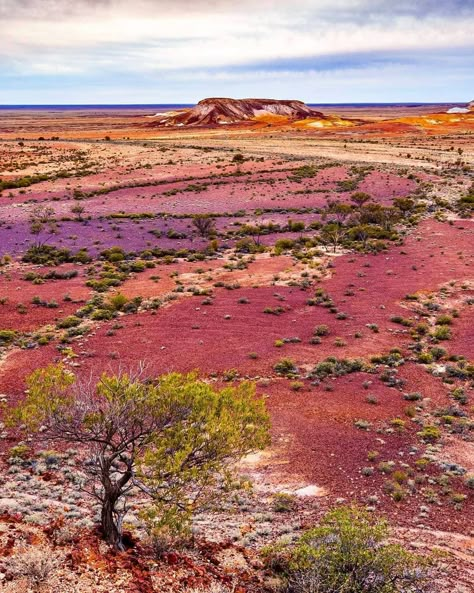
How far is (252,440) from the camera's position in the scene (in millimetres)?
9672

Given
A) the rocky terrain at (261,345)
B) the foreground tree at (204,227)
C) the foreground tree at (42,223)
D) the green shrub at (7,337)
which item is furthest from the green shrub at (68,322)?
the foreground tree at (204,227)

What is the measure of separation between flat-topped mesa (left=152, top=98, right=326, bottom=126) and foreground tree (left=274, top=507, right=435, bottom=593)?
160241mm

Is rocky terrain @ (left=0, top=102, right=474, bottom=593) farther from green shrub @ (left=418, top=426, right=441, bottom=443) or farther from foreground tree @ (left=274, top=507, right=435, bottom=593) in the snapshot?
foreground tree @ (left=274, top=507, right=435, bottom=593)

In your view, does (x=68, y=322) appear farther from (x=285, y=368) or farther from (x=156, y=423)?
(x=156, y=423)

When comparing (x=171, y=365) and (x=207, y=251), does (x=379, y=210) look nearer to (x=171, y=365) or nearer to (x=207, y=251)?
(x=207, y=251)

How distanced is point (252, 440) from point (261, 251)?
28.5 m

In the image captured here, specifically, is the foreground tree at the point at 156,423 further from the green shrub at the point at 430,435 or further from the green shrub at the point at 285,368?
the green shrub at the point at 285,368

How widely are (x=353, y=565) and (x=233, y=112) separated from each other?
17098 centimetres

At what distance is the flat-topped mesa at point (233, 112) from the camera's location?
163625 millimetres

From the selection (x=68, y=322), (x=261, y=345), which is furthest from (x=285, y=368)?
(x=68, y=322)

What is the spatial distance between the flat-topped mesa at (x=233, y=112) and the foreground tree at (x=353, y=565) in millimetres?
160241

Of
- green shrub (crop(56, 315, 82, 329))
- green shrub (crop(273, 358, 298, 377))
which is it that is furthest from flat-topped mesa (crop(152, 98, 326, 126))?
green shrub (crop(273, 358, 298, 377))

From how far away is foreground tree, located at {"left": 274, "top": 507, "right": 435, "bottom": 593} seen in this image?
27.5 ft

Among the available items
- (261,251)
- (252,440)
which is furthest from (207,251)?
(252,440)
